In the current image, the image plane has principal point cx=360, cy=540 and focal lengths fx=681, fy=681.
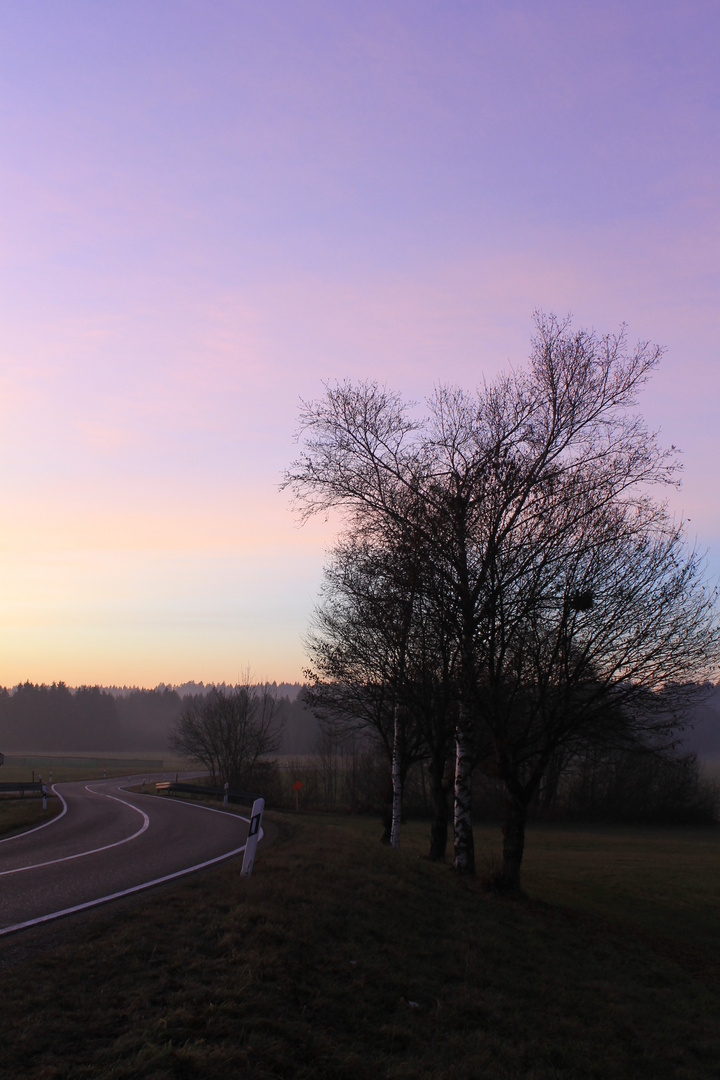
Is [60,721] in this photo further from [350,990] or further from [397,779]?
[350,990]

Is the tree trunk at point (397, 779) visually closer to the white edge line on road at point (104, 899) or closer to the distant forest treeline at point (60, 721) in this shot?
the white edge line on road at point (104, 899)

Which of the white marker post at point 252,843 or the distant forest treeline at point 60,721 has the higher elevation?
the white marker post at point 252,843

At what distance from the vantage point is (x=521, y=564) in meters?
13.8

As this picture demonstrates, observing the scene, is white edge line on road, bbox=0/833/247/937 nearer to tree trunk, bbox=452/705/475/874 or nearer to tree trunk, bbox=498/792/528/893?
tree trunk, bbox=452/705/475/874

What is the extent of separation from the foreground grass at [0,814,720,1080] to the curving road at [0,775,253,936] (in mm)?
1259

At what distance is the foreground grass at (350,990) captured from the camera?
5.02m

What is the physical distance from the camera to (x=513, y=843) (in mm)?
14633

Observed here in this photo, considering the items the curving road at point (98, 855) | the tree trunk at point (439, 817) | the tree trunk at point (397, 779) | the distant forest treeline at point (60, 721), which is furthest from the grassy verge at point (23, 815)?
the distant forest treeline at point (60, 721)

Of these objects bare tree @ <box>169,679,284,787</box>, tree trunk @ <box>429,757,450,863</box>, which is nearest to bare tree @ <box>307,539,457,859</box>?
tree trunk @ <box>429,757,450,863</box>

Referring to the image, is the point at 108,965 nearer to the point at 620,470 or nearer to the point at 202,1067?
the point at 202,1067

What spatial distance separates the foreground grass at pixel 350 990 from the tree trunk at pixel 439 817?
7238 mm

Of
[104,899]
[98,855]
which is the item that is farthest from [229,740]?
[104,899]

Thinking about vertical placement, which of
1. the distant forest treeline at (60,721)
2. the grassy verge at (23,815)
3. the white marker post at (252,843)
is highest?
→ the white marker post at (252,843)

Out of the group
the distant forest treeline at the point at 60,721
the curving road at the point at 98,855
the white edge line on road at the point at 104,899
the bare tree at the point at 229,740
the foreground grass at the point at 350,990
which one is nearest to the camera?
the foreground grass at the point at 350,990
